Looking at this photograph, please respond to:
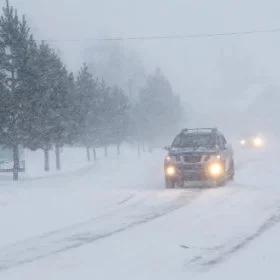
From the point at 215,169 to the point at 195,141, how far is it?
183 cm

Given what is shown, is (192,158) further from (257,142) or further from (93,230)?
(257,142)

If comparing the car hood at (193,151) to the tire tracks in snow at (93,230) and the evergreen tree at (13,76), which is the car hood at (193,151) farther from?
the evergreen tree at (13,76)

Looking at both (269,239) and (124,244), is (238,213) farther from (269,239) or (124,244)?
(124,244)

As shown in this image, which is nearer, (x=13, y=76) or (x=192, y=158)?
(x=192, y=158)

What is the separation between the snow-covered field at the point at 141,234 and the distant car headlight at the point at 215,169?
45.5 inches

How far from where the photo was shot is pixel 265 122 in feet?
407

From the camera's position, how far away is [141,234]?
35.0 ft

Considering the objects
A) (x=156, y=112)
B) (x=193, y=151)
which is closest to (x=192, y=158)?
(x=193, y=151)

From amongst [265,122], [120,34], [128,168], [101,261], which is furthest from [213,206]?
[120,34]

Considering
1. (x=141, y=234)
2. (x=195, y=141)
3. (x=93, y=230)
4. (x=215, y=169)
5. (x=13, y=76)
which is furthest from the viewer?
(x=13, y=76)

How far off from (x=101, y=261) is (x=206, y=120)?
132967 mm

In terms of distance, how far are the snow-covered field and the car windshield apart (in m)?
2.67

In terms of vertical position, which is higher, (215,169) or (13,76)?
(13,76)

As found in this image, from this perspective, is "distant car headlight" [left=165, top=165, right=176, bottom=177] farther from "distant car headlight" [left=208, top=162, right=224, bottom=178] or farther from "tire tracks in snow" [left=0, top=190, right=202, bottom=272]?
"tire tracks in snow" [left=0, top=190, right=202, bottom=272]
